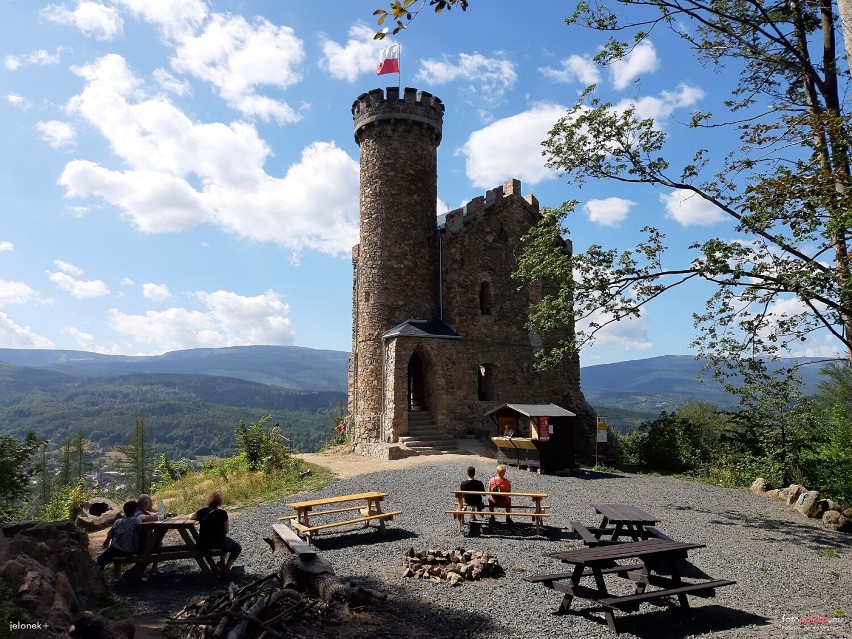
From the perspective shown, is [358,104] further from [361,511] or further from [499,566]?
[499,566]

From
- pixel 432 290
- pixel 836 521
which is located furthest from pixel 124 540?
pixel 432 290

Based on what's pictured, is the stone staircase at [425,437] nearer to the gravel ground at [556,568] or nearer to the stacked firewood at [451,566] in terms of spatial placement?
the gravel ground at [556,568]

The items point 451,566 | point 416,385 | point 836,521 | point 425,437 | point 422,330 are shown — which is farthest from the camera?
point 416,385

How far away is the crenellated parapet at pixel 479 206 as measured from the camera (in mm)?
22297

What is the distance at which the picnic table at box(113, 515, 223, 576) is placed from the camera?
23.9ft

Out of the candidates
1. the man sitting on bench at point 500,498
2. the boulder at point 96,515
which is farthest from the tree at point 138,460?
the man sitting on bench at point 500,498

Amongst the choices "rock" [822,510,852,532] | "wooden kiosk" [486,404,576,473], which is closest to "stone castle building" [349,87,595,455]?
"wooden kiosk" [486,404,576,473]

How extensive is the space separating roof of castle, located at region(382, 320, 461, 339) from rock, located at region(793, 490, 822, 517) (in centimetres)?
1183

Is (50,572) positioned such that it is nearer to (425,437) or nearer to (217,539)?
(217,539)

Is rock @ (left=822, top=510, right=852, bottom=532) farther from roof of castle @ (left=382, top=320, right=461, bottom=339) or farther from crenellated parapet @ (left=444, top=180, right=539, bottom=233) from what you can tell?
crenellated parapet @ (left=444, top=180, right=539, bottom=233)

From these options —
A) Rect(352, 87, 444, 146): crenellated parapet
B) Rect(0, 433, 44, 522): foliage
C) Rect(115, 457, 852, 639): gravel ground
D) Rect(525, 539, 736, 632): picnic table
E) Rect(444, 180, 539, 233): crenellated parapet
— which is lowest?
Rect(115, 457, 852, 639): gravel ground

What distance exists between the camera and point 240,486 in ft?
46.1

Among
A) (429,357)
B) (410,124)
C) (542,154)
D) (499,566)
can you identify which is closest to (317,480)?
(429,357)

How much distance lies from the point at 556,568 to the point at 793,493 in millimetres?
8694
